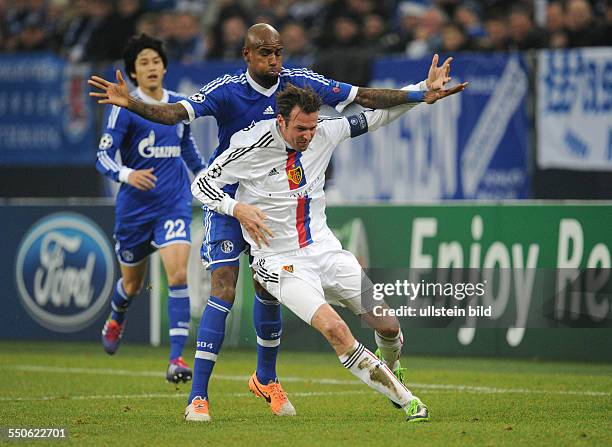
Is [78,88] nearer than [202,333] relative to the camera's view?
No

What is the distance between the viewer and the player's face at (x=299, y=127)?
7867 millimetres

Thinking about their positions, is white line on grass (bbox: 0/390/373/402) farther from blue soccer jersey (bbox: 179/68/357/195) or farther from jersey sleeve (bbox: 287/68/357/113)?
jersey sleeve (bbox: 287/68/357/113)

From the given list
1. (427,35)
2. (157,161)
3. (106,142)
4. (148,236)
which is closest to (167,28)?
(427,35)

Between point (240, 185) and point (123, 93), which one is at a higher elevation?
point (123, 93)

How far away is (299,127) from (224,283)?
1273 millimetres

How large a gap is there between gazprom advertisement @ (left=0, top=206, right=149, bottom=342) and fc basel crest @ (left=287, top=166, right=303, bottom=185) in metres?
6.49

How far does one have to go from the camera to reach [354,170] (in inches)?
667

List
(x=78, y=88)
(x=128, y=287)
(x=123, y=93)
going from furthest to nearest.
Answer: (x=78, y=88), (x=128, y=287), (x=123, y=93)

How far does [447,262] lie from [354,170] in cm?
421

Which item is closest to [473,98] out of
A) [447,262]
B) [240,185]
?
[447,262]

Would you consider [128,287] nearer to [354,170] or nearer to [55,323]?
[55,323]

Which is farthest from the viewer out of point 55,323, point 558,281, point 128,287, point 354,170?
point 354,170

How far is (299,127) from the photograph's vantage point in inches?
311

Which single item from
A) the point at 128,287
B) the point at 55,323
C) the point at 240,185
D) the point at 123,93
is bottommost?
the point at 55,323
